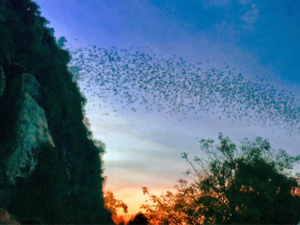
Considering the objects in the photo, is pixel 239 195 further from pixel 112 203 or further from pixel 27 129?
pixel 112 203

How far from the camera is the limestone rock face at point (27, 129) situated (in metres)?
15.5

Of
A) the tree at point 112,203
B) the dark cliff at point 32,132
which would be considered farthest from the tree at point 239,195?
the tree at point 112,203

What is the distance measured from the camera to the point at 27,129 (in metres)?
17.2

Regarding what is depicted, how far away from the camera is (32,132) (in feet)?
57.8

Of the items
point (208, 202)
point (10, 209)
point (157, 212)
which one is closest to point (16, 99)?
point (10, 209)

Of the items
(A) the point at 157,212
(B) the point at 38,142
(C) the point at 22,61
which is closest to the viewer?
(A) the point at 157,212

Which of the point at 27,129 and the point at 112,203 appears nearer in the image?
the point at 27,129

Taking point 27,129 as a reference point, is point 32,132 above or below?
below

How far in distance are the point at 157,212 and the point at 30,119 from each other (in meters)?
13.2

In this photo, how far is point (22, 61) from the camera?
2125 cm

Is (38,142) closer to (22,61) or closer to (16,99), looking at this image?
(16,99)

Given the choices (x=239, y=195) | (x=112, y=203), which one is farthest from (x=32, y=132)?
(x=112, y=203)

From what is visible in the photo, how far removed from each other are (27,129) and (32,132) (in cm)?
51

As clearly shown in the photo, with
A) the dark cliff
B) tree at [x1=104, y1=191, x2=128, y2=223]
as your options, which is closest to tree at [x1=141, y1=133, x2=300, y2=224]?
the dark cliff
